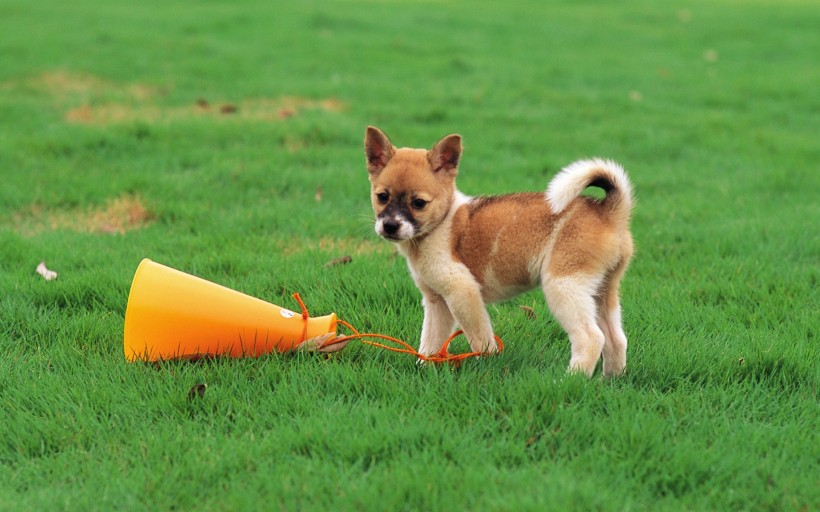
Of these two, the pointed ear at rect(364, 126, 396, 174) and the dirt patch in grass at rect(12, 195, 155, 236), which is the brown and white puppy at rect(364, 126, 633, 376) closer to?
the pointed ear at rect(364, 126, 396, 174)

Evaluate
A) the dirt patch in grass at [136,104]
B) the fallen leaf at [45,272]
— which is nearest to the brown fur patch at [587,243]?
the fallen leaf at [45,272]

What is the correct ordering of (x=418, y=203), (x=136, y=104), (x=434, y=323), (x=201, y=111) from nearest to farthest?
1. (x=418, y=203)
2. (x=434, y=323)
3. (x=201, y=111)
4. (x=136, y=104)

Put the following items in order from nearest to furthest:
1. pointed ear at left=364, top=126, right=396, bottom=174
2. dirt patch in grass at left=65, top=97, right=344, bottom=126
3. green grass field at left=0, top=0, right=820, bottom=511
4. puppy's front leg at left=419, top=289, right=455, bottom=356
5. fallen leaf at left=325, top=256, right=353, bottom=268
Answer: green grass field at left=0, top=0, right=820, bottom=511 < puppy's front leg at left=419, top=289, right=455, bottom=356 < pointed ear at left=364, top=126, right=396, bottom=174 < fallen leaf at left=325, top=256, right=353, bottom=268 < dirt patch in grass at left=65, top=97, right=344, bottom=126

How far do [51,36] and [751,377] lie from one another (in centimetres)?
1315

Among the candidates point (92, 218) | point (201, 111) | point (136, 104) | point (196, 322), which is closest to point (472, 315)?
point (196, 322)

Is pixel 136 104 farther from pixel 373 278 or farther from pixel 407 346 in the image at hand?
pixel 407 346

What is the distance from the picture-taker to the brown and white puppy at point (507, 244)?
4148 mm

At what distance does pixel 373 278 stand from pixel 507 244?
1.39 m

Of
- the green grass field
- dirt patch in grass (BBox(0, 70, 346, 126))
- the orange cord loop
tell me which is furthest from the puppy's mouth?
dirt patch in grass (BBox(0, 70, 346, 126))

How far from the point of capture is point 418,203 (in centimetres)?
450

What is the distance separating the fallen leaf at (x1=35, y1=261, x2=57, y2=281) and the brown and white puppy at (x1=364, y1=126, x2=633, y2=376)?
90.9 inches

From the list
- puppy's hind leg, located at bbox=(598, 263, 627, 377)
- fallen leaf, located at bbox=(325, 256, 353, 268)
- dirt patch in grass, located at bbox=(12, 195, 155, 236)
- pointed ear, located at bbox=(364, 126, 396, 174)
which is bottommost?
dirt patch in grass, located at bbox=(12, 195, 155, 236)

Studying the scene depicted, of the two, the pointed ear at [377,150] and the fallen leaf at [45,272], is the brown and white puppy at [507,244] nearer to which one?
the pointed ear at [377,150]

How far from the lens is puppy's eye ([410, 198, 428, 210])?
449cm
